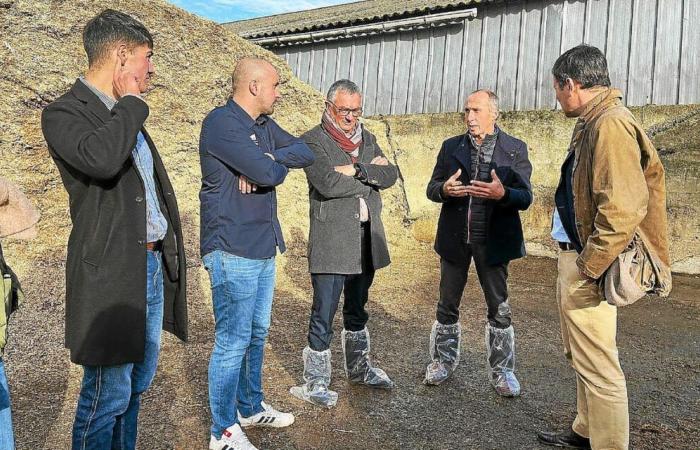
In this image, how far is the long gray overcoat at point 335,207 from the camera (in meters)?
3.89

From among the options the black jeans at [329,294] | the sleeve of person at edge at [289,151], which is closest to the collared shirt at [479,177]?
the black jeans at [329,294]

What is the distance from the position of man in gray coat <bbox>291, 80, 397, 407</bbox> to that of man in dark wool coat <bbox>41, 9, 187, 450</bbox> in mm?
1598

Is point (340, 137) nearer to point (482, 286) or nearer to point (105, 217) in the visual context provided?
point (482, 286)

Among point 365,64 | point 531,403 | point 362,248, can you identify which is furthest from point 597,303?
point 365,64

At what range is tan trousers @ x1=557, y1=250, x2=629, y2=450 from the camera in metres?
3.00

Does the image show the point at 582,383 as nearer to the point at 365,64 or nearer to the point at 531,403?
the point at 531,403

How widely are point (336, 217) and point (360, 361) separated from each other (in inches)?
44.9

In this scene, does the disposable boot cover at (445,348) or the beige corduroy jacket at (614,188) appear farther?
the disposable boot cover at (445,348)

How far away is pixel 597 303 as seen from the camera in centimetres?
306

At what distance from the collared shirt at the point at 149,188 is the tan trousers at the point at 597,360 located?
2.14 meters

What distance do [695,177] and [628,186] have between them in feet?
21.5

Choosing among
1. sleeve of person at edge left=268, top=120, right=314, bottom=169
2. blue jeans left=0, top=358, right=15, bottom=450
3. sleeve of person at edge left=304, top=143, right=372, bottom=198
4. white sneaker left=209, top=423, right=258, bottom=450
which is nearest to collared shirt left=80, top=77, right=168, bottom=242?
blue jeans left=0, top=358, right=15, bottom=450

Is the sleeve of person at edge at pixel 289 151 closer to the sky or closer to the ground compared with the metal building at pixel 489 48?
closer to the ground

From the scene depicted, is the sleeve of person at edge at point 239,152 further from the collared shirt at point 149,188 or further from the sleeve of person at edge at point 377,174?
the sleeve of person at edge at point 377,174
